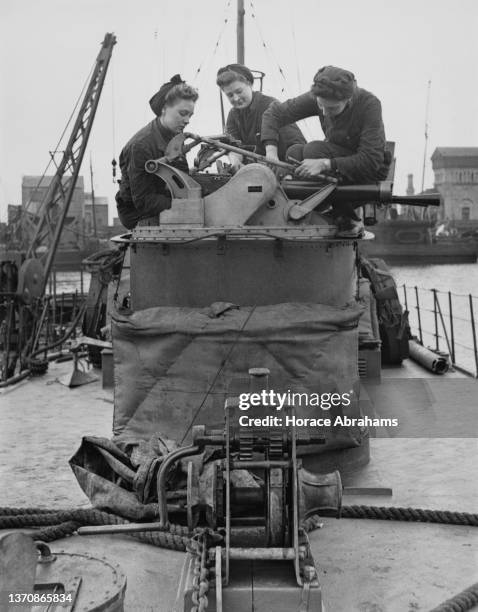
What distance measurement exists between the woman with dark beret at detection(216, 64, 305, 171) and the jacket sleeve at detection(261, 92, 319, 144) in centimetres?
43

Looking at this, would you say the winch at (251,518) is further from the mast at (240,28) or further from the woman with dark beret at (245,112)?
the mast at (240,28)

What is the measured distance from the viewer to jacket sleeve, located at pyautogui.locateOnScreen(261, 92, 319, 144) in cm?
655

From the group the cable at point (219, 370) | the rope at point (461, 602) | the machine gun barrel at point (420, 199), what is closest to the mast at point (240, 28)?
the machine gun barrel at point (420, 199)

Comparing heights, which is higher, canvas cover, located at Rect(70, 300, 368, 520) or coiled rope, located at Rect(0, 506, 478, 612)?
canvas cover, located at Rect(70, 300, 368, 520)

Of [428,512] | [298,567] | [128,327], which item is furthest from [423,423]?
[298,567]

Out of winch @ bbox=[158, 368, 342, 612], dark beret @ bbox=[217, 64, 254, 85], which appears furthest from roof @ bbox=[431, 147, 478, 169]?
winch @ bbox=[158, 368, 342, 612]

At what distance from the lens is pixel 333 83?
5.54 meters

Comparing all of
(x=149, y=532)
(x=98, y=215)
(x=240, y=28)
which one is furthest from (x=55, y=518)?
(x=98, y=215)

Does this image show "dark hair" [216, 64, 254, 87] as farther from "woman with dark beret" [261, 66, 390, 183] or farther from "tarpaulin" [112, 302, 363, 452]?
"tarpaulin" [112, 302, 363, 452]

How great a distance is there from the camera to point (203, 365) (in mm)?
4941

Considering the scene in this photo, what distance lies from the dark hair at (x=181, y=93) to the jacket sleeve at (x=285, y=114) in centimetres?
87

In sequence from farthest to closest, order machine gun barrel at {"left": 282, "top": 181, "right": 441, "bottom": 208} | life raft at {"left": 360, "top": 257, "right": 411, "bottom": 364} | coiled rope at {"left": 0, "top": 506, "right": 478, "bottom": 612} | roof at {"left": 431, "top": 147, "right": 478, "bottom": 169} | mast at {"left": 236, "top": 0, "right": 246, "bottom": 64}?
1. roof at {"left": 431, "top": 147, "right": 478, "bottom": 169}
2. mast at {"left": 236, "top": 0, "right": 246, "bottom": 64}
3. life raft at {"left": 360, "top": 257, "right": 411, "bottom": 364}
4. machine gun barrel at {"left": 282, "top": 181, "right": 441, "bottom": 208}
5. coiled rope at {"left": 0, "top": 506, "right": 478, "bottom": 612}

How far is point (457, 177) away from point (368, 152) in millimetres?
71996

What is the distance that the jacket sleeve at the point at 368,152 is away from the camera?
5617 millimetres
